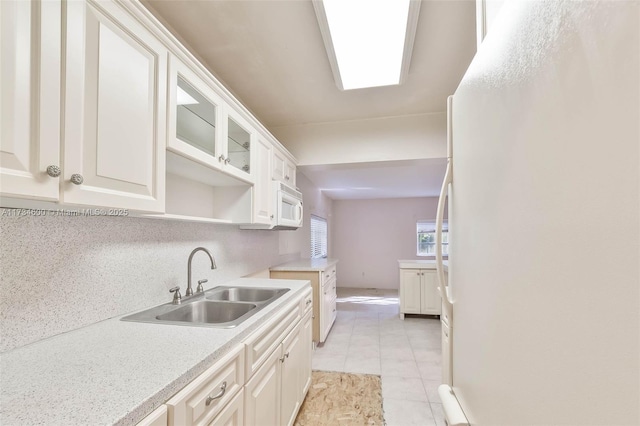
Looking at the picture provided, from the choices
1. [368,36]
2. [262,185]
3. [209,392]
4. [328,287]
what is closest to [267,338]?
[209,392]

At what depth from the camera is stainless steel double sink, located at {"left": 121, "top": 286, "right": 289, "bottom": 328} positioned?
1.30 meters

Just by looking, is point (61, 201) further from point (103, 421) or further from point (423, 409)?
point (423, 409)

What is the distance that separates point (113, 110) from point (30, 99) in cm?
25

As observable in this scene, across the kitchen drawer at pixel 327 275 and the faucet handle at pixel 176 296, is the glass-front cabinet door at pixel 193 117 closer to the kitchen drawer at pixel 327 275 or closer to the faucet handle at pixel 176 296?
the faucet handle at pixel 176 296

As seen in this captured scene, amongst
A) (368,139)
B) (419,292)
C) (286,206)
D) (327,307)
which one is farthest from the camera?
(419,292)

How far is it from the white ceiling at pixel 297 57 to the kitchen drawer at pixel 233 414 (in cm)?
191

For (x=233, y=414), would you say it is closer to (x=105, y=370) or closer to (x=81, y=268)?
(x=105, y=370)

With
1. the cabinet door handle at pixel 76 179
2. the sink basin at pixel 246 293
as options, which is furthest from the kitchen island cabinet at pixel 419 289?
the cabinet door handle at pixel 76 179

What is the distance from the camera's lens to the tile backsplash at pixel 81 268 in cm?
95

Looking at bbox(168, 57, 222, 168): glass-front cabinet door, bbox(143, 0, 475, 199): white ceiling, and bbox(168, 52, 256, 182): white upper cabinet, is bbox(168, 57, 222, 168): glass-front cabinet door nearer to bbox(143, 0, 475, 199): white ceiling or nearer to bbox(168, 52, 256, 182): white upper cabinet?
bbox(168, 52, 256, 182): white upper cabinet

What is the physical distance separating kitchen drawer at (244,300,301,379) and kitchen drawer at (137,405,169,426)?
437 mm

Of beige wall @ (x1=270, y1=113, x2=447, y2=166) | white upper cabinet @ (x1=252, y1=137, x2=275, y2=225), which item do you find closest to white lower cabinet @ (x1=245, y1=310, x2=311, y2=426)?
white upper cabinet @ (x1=252, y1=137, x2=275, y2=225)

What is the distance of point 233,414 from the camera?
1092 mm

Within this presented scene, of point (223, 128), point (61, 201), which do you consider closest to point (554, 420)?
point (61, 201)
